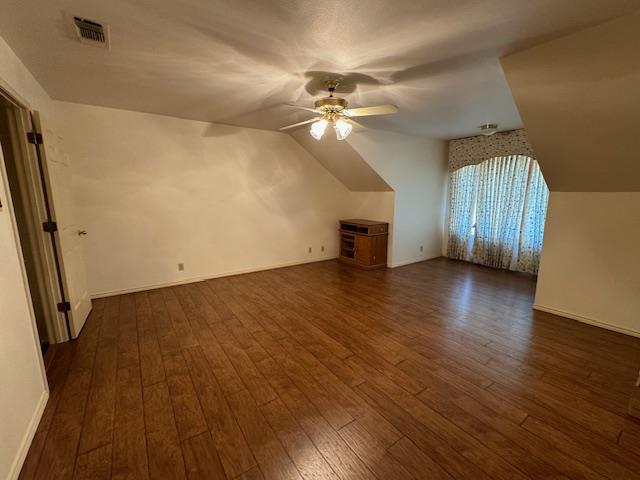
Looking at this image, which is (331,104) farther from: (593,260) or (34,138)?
(593,260)

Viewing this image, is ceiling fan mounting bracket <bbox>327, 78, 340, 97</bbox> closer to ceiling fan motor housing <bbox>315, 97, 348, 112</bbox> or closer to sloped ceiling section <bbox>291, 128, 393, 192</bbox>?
ceiling fan motor housing <bbox>315, 97, 348, 112</bbox>

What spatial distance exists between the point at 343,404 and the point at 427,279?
2.99 m

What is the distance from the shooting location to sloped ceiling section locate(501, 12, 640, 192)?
1.67m

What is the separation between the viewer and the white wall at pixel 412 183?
4.36m

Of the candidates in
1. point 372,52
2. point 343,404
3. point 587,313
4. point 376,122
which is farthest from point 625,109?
point 343,404

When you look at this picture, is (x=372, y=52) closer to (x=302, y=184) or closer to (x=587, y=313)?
(x=302, y=184)

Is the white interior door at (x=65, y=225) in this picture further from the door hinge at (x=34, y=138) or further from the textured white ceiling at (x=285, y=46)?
the textured white ceiling at (x=285, y=46)

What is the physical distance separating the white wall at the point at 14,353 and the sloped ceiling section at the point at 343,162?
329 cm

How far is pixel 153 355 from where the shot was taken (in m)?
2.31

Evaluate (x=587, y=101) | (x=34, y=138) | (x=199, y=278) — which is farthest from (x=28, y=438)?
(x=587, y=101)

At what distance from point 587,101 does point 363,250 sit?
3.32 metres

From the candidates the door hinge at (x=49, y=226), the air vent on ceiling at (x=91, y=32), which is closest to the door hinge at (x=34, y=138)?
the door hinge at (x=49, y=226)

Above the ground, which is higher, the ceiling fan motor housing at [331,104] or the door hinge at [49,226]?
the ceiling fan motor housing at [331,104]

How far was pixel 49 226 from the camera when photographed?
7.72 feet
